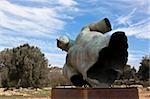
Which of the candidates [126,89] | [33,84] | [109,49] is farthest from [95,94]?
[33,84]

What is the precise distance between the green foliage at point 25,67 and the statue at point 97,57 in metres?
44.4

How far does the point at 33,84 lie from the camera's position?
61.3 meters

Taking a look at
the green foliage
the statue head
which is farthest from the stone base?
the green foliage

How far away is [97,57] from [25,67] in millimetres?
48579

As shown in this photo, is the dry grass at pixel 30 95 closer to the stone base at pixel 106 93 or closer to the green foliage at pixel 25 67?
the green foliage at pixel 25 67

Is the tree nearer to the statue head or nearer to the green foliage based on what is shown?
the green foliage

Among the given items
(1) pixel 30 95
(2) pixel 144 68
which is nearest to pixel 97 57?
(1) pixel 30 95

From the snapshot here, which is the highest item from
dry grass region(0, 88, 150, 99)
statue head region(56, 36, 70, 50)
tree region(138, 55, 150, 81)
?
tree region(138, 55, 150, 81)

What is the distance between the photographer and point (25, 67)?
6284cm

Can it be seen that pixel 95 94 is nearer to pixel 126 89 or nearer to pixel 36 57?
pixel 126 89

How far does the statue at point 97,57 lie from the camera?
15.2 meters

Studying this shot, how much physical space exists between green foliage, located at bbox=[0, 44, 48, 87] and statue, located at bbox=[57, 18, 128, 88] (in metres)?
44.4

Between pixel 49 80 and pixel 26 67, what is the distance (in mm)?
4981

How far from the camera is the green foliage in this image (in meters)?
61.8
